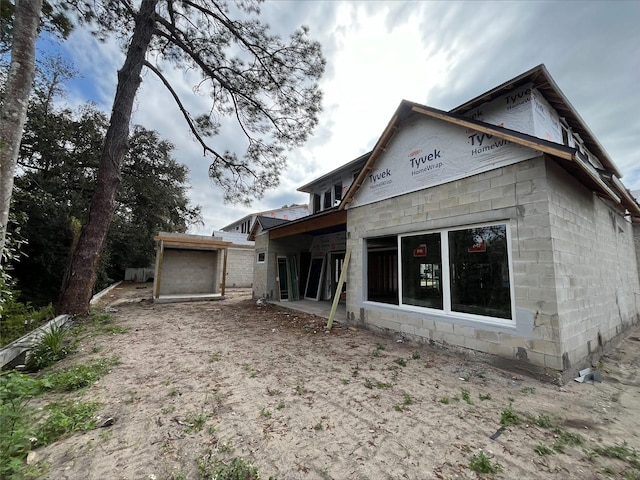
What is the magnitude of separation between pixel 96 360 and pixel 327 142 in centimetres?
922

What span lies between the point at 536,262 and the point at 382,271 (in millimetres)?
6144

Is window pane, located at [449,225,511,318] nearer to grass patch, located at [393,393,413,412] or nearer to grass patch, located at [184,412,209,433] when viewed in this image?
grass patch, located at [393,393,413,412]

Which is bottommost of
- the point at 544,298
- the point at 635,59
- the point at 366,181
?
the point at 544,298

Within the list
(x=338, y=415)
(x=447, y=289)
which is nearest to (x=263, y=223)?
(x=447, y=289)

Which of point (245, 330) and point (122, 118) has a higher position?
point (122, 118)

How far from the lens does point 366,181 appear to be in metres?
7.06

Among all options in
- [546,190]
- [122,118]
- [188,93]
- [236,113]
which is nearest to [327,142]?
[236,113]

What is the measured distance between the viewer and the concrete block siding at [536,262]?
3.87 metres

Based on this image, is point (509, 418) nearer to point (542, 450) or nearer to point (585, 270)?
point (542, 450)

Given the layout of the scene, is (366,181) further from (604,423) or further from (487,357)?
(604,423)

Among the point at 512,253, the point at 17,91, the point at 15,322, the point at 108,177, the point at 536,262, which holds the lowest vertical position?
the point at 15,322

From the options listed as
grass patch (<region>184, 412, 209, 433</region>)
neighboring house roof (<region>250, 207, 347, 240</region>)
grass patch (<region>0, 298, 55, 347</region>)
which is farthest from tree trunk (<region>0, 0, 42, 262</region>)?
Result: neighboring house roof (<region>250, 207, 347, 240</region>)

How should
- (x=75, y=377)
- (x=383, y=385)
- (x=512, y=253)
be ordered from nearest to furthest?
(x=75, y=377) → (x=383, y=385) → (x=512, y=253)

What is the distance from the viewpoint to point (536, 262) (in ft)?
13.0
